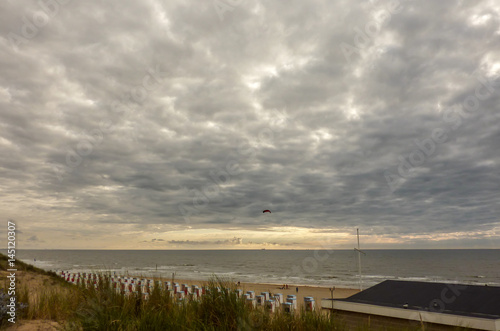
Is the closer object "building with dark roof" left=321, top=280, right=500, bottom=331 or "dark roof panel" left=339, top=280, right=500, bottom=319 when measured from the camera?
"building with dark roof" left=321, top=280, right=500, bottom=331

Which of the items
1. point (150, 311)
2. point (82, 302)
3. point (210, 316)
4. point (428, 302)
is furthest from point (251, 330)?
point (428, 302)

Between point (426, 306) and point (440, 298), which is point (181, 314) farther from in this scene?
point (440, 298)

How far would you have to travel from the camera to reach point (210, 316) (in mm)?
5953

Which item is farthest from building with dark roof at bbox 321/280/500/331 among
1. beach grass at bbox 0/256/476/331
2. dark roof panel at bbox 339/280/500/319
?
beach grass at bbox 0/256/476/331

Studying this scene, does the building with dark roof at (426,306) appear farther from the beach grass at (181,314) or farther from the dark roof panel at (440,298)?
the beach grass at (181,314)

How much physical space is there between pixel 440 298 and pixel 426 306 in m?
0.82

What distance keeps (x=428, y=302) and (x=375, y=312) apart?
1.87 meters

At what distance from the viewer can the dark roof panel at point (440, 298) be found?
11.0 m

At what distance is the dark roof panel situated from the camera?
11.0 m

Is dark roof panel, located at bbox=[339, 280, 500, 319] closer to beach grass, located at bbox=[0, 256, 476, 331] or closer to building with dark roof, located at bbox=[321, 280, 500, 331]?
building with dark roof, located at bbox=[321, 280, 500, 331]

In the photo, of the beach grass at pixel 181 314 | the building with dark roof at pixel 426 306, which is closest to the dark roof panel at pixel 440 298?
the building with dark roof at pixel 426 306

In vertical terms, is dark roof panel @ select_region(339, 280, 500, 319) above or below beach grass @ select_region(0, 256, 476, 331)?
below

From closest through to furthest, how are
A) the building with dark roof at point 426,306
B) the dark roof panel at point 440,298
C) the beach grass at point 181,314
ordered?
the beach grass at point 181,314 < the building with dark roof at point 426,306 < the dark roof panel at point 440,298

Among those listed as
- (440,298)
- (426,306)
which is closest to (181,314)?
(426,306)
